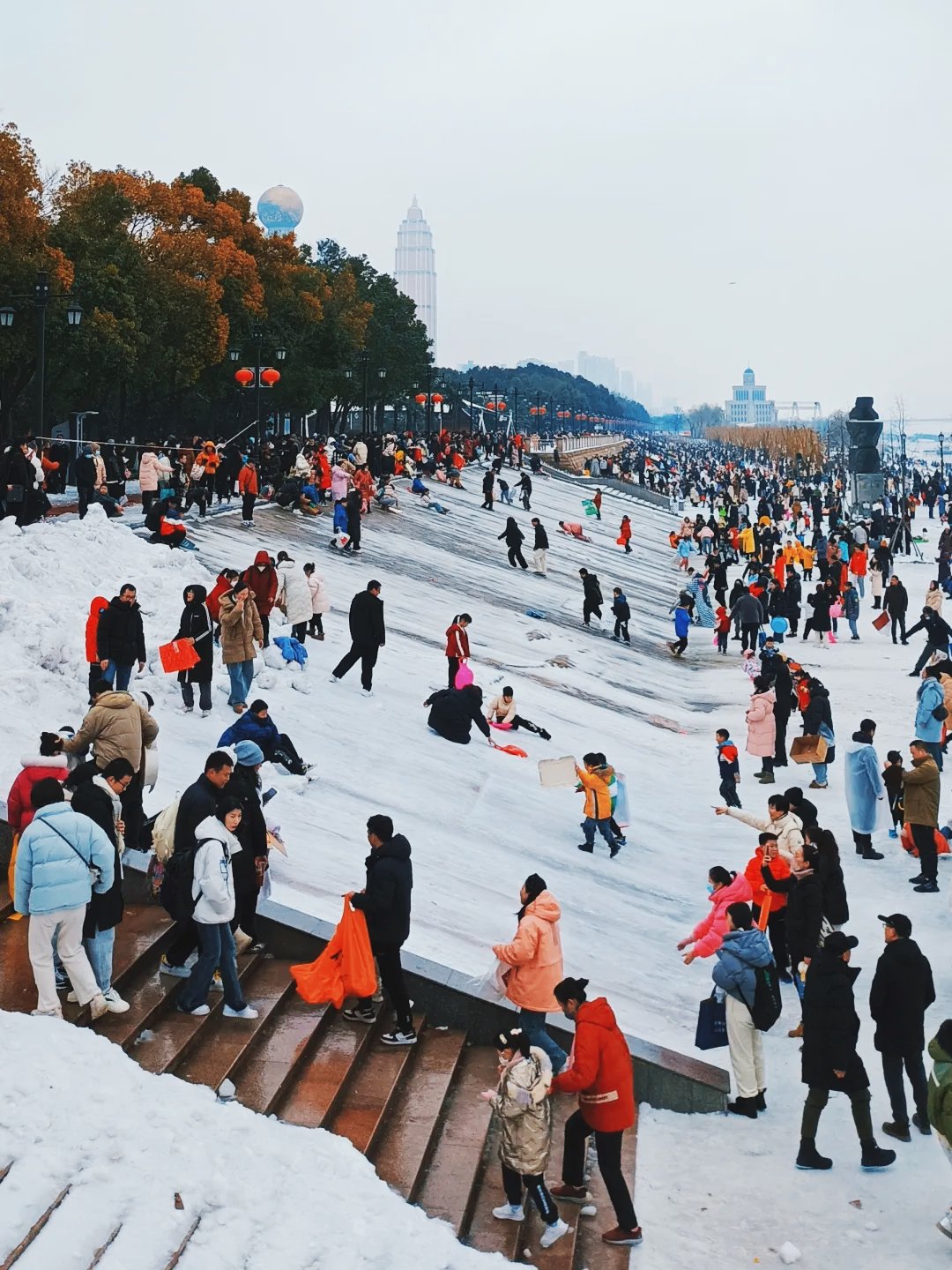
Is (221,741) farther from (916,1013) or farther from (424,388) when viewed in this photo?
(424,388)

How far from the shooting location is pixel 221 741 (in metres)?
11.6

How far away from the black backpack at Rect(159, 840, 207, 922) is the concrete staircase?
1.63 ft

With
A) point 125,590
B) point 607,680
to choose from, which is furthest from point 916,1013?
point 607,680

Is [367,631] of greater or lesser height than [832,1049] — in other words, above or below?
above

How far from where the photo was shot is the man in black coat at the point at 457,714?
15883 mm

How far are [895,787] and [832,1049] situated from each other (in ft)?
21.9

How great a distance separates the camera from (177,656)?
13523mm

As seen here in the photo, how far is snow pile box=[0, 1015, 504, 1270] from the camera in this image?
19.4 ft

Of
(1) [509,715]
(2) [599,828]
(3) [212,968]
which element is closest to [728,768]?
(2) [599,828]

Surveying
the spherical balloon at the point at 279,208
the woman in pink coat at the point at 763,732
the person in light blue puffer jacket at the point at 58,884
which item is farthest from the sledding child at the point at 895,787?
the spherical balloon at the point at 279,208

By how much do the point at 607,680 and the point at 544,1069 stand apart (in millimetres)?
16051

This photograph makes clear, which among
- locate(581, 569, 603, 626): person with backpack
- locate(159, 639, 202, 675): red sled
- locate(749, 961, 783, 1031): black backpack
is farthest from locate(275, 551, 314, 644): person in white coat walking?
locate(581, 569, 603, 626): person with backpack

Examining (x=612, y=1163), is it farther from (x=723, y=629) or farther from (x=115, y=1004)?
(x=723, y=629)

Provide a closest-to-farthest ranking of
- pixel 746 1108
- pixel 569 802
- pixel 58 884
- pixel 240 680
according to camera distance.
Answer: pixel 58 884
pixel 746 1108
pixel 240 680
pixel 569 802
